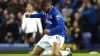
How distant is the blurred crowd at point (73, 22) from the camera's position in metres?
17.7

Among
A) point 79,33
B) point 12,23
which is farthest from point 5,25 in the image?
point 79,33

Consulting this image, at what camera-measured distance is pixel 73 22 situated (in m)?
18.0

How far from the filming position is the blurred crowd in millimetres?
17719

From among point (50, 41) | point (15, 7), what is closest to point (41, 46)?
point (50, 41)

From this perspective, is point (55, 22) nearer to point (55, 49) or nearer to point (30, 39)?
point (55, 49)

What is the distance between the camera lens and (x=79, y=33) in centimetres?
1772

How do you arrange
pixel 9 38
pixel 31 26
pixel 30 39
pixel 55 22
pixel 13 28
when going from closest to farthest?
pixel 55 22, pixel 31 26, pixel 30 39, pixel 13 28, pixel 9 38

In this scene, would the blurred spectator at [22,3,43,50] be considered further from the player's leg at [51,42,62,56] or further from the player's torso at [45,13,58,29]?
the player's leg at [51,42,62,56]

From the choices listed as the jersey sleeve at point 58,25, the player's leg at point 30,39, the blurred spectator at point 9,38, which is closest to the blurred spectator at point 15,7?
the blurred spectator at point 9,38

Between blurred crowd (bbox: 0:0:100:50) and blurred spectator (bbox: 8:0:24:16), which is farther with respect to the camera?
blurred spectator (bbox: 8:0:24:16)

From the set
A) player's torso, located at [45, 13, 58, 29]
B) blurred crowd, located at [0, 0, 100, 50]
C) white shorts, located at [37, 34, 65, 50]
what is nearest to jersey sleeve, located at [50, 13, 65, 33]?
player's torso, located at [45, 13, 58, 29]

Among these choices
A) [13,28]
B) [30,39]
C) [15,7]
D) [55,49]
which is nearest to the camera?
[55,49]

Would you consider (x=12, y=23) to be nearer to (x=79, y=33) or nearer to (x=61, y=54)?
(x=79, y=33)

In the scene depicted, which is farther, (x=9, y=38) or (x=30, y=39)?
(x=9, y=38)
